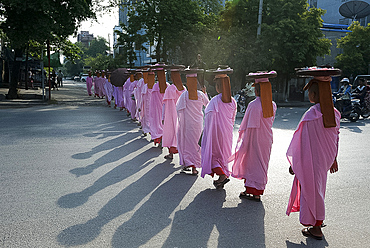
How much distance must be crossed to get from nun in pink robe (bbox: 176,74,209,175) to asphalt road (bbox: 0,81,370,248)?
0.33 meters

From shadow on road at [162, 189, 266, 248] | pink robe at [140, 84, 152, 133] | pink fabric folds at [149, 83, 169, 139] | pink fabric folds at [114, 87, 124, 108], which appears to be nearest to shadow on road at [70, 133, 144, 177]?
pink robe at [140, 84, 152, 133]

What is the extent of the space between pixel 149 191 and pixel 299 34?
22.5 meters

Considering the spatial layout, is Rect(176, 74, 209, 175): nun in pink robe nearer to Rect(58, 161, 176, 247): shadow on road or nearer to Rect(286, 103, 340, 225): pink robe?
Rect(58, 161, 176, 247): shadow on road

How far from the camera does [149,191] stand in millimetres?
5707

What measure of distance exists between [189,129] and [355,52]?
28.4m

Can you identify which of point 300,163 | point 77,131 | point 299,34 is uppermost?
point 299,34

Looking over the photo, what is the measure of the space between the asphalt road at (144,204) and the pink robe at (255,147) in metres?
0.36

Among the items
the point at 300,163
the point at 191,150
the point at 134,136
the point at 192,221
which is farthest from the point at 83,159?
the point at 300,163

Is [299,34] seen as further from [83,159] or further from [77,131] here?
[83,159]

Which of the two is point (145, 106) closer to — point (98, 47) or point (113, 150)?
point (113, 150)

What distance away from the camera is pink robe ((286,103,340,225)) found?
13.4ft

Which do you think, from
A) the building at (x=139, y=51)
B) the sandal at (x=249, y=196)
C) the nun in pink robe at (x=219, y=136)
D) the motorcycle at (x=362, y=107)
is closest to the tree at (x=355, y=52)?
the motorcycle at (x=362, y=107)

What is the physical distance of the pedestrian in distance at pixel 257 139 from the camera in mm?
5262

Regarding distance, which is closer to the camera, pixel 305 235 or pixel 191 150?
pixel 305 235
